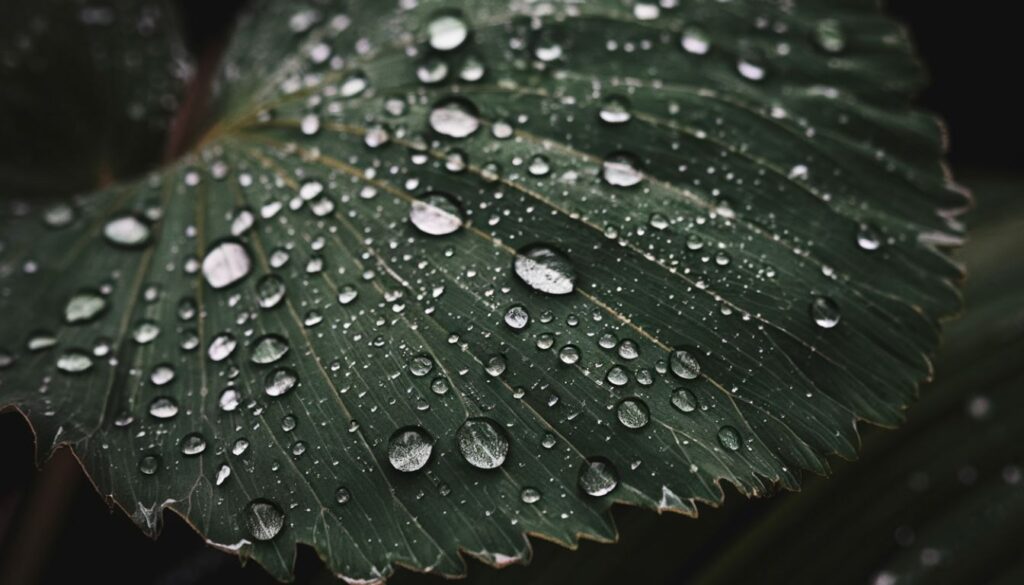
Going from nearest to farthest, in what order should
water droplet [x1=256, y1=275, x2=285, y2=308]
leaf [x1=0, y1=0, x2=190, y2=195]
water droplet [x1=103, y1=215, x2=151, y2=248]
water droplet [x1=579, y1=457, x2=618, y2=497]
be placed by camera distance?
1. water droplet [x1=579, y1=457, x2=618, y2=497]
2. water droplet [x1=256, y1=275, x2=285, y2=308]
3. water droplet [x1=103, y1=215, x2=151, y2=248]
4. leaf [x1=0, y1=0, x2=190, y2=195]

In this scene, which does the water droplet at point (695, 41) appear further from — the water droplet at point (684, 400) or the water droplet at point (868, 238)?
the water droplet at point (684, 400)

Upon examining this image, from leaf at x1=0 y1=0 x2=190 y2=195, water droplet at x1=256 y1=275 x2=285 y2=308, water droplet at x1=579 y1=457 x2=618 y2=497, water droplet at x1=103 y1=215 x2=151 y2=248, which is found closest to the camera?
water droplet at x1=579 y1=457 x2=618 y2=497

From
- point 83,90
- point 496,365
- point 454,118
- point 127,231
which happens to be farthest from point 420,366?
point 83,90

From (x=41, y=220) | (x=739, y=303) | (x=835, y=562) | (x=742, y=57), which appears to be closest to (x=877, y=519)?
(x=835, y=562)

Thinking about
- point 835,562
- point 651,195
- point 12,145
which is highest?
point 651,195

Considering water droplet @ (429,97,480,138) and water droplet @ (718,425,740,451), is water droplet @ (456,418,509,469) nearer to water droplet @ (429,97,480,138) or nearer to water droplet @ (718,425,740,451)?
water droplet @ (718,425,740,451)

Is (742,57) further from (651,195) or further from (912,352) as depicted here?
(912,352)

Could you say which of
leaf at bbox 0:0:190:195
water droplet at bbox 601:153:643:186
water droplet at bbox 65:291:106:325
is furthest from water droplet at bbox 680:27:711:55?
leaf at bbox 0:0:190:195

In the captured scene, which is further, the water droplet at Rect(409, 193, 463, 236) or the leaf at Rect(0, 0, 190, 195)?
the leaf at Rect(0, 0, 190, 195)
